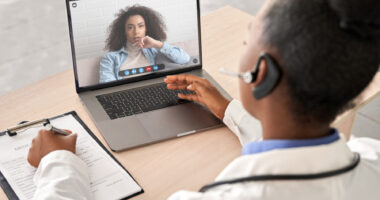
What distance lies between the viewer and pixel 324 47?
0.71 metres

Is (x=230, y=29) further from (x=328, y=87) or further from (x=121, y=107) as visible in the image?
(x=328, y=87)

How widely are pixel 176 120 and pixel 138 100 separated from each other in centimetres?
15

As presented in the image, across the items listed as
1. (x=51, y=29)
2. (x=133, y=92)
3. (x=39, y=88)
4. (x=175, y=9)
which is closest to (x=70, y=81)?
(x=39, y=88)

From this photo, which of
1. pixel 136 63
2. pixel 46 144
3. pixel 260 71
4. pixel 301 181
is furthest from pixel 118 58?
pixel 301 181

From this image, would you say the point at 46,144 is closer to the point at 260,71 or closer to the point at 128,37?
the point at 128,37

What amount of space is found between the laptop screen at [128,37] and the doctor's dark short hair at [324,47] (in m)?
0.68

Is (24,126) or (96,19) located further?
(96,19)

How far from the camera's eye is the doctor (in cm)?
71

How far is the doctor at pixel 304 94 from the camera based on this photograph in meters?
0.71

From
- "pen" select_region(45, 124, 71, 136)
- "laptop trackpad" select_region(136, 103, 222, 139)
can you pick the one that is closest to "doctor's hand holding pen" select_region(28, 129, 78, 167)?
"pen" select_region(45, 124, 71, 136)

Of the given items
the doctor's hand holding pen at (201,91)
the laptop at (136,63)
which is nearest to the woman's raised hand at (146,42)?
the laptop at (136,63)

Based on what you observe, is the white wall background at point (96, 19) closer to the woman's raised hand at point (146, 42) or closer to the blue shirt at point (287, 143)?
the woman's raised hand at point (146, 42)

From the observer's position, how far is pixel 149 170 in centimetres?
114

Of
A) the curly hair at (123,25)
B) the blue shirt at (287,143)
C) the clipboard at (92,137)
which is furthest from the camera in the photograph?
the curly hair at (123,25)
